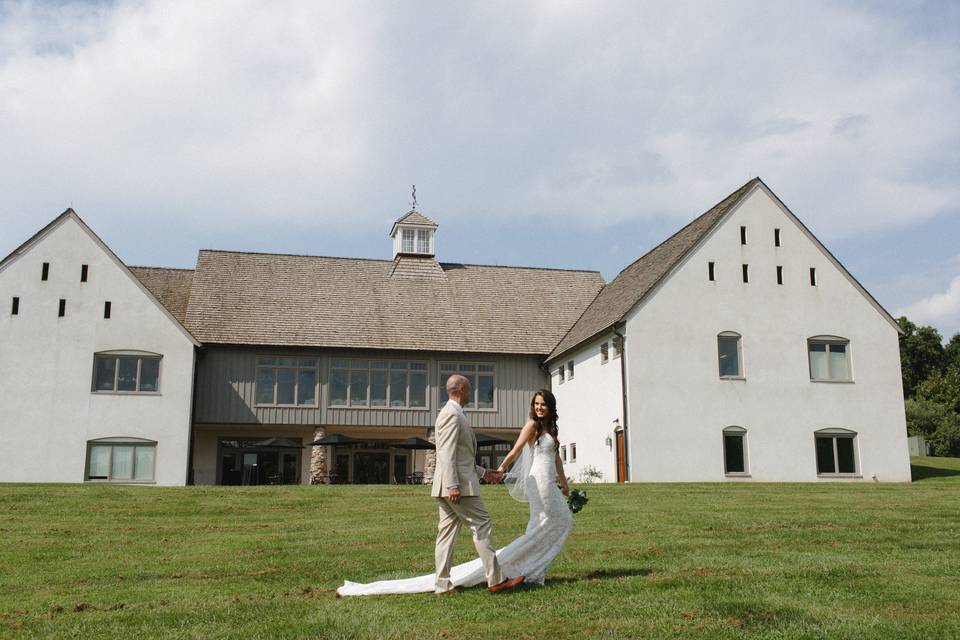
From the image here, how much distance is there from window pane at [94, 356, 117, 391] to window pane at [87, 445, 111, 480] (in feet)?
6.90

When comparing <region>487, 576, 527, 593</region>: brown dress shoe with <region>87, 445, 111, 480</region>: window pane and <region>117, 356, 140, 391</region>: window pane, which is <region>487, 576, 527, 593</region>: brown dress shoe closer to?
<region>87, 445, 111, 480</region>: window pane

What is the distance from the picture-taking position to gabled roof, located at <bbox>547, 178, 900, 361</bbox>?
100 feet

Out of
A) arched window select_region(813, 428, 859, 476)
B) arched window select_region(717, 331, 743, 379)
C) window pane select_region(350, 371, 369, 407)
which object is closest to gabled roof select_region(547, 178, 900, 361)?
arched window select_region(717, 331, 743, 379)

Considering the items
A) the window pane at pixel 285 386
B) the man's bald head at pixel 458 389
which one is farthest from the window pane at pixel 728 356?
the man's bald head at pixel 458 389

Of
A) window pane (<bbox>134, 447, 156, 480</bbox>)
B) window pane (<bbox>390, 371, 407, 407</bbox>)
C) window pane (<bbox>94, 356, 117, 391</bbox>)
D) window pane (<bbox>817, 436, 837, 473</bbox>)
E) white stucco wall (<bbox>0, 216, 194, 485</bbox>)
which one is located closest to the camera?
window pane (<bbox>817, 436, 837, 473</bbox>)

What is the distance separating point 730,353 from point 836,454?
4.98 metres

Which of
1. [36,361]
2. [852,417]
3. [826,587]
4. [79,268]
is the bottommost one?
[826,587]

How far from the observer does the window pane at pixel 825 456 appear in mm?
30000

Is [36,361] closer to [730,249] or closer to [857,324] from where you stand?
[730,249]

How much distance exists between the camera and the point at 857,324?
103 ft

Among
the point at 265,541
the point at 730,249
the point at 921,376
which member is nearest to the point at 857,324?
the point at 730,249

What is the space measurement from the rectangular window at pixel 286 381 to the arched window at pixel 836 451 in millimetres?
18850

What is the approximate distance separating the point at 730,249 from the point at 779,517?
16.8 metres

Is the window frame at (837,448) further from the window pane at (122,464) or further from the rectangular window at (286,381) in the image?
the window pane at (122,464)
